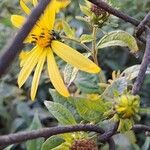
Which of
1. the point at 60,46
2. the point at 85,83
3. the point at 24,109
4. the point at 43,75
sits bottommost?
the point at 24,109

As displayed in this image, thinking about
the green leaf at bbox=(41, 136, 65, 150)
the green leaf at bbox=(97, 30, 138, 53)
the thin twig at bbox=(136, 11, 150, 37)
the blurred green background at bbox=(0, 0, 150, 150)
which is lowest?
the blurred green background at bbox=(0, 0, 150, 150)

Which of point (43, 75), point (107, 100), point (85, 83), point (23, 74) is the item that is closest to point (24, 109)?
point (43, 75)

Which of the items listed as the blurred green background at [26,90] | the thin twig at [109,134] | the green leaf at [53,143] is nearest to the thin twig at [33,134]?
the thin twig at [109,134]

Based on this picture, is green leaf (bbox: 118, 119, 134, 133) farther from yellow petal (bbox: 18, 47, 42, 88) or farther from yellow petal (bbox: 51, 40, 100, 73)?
yellow petal (bbox: 18, 47, 42, 88)

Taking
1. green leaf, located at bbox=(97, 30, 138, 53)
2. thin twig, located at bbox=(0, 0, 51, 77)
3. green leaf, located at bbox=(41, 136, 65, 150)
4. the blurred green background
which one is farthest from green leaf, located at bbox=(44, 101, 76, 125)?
the blurred green background

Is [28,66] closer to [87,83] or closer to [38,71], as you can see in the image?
[38,71]

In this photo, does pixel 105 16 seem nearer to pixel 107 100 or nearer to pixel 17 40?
pixel 107 100
